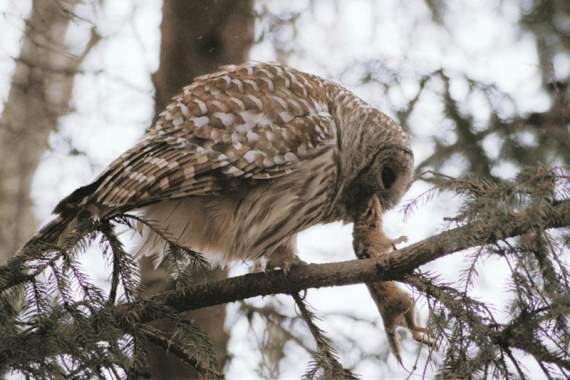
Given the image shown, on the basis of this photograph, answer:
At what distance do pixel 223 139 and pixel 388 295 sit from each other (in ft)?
3.85

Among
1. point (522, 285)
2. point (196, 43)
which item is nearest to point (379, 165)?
point (196, 43)

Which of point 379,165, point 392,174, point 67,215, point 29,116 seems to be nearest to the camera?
point 67,215

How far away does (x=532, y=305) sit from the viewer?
2.71m

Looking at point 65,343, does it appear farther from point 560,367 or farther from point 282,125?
point 282,125

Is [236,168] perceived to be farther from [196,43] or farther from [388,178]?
[196,43]

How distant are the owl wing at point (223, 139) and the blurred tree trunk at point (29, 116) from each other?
2.14 meters

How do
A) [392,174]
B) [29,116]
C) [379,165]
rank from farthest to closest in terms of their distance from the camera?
[29,116] → [392,174] → [379,165]

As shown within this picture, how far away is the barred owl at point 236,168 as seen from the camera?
394 cm

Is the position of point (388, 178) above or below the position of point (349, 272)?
above

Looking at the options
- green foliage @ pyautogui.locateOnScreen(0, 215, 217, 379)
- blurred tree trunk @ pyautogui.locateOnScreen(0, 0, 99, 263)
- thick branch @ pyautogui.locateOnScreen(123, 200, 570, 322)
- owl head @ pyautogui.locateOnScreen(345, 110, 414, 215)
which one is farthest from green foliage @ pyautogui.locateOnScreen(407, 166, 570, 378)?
blurred tree trunk @ pyautogui.locateOnScreen(0, 0, 99, 263)

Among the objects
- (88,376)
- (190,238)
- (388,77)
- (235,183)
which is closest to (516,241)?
(88,376)

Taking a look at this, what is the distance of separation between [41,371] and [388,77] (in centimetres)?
417

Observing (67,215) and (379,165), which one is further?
(379,165)

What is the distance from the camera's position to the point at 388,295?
4.23m
